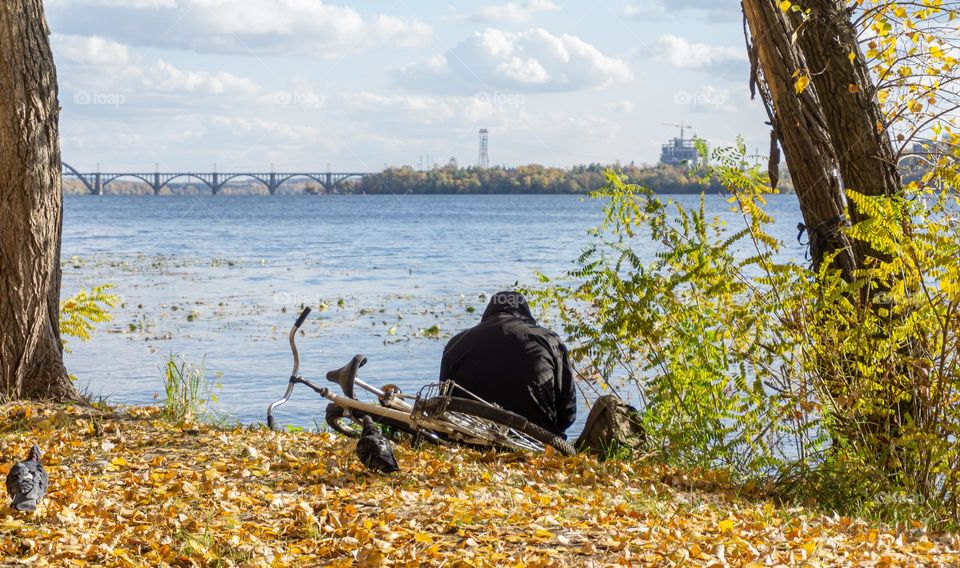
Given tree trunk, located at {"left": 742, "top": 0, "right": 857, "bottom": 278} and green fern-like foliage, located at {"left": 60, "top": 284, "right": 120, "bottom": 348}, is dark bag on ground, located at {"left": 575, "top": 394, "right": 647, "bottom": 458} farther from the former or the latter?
green fern-like foliage, located at {"left": 60, "top": 284, "right": 120, "bottom": 348}

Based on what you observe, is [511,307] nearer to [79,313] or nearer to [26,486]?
[79,313]

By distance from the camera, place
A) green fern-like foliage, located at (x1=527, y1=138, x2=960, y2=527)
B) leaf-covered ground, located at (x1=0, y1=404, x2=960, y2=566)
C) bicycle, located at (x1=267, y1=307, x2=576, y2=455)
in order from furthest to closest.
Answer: bicycle, located at (x1=267, y1=307, x2=576, y2=455) → green fern-like foliage, located at (x1=527, y1=138, x2=960, y2=527) → leaf-covered ground, located at (x1=0, y1=404, x2=960, y2=566)

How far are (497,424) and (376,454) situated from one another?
3.84 feet

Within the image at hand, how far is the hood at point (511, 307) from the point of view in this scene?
7.30 m

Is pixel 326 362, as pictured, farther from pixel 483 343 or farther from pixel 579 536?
pixel 579 536

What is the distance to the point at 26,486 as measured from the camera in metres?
4.51

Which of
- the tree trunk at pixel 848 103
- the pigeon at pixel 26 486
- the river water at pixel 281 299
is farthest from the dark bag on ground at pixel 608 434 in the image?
the pigeon at pixel 26 486

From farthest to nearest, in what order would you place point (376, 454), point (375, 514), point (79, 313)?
point (79, 313), point (376, 454), point (375, 514)

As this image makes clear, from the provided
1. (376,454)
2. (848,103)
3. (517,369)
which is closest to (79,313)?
(517,369)

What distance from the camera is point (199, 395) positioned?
307 inches

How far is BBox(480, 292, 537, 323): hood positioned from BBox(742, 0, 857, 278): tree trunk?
6.56ft

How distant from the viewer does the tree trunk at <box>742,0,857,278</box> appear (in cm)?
679

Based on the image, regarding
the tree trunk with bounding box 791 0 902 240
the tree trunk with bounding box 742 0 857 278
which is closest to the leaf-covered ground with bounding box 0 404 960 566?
the tree trunk with bounding box 742 0 857 278

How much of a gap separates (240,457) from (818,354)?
11.5 feet
